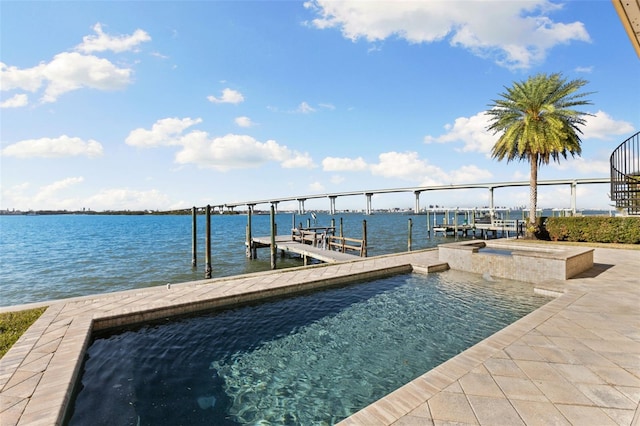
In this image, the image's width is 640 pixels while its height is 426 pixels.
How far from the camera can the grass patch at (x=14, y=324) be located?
198 inches

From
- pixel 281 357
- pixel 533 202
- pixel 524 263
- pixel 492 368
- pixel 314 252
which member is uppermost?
pixel 533 202

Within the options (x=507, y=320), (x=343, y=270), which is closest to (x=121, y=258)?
(x=343, y=270)

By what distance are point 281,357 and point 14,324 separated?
512cm

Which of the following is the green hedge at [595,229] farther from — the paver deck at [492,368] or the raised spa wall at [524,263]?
the paver deck at [492,368]

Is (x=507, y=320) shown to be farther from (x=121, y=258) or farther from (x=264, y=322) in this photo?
(x=121, y=258)

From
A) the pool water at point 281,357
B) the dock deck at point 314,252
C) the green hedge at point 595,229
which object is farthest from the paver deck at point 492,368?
the green hedge at point 595,229

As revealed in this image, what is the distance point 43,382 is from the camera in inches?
152

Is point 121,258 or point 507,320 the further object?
point 121,258

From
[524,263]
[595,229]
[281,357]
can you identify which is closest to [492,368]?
[281,357]

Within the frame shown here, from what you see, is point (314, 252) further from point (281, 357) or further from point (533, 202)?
point (533, 202)

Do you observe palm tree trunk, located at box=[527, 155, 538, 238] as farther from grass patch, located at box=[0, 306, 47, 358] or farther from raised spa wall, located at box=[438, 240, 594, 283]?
grass patch, located at box=[0, 306, 47, 358]

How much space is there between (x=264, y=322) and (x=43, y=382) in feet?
12.2

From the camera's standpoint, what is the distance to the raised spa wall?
9.39 metres

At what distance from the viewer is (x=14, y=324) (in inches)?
229
